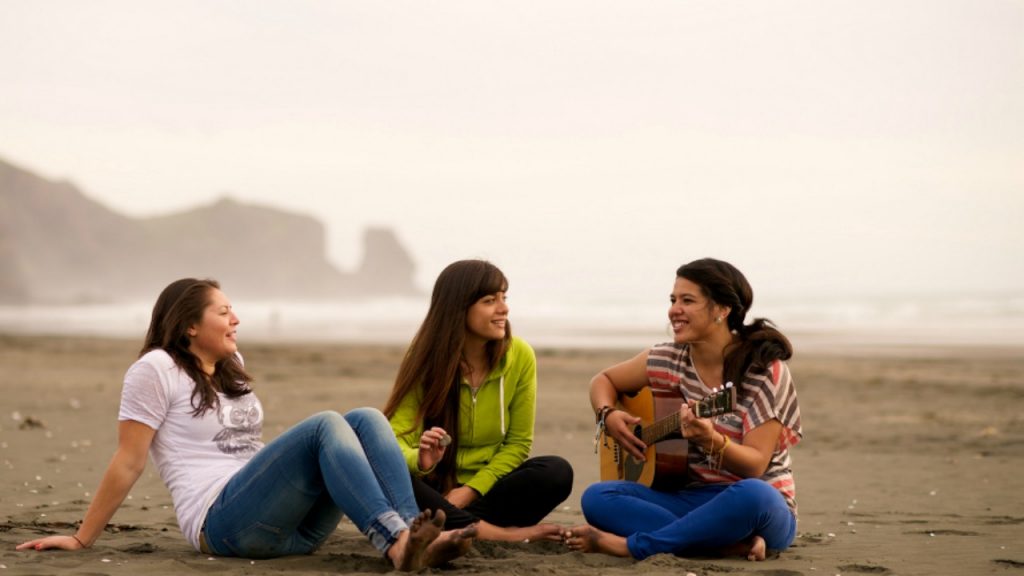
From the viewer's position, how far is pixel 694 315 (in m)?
5.43

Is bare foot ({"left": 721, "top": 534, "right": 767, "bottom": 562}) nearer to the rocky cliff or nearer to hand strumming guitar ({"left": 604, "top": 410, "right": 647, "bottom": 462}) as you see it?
hand strumming guitar ({"left": 604, "top": 410, "right": 647, "bottom": 462})

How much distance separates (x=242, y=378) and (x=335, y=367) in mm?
15172

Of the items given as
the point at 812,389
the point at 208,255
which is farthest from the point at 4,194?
the point at 812,389

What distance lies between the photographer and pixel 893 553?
5.65 m

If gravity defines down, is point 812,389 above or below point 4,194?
below

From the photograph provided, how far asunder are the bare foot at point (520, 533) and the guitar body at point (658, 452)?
1.64 feet

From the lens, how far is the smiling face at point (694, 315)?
5.43m

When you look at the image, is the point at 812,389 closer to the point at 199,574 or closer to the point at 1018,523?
the point at 1018,523

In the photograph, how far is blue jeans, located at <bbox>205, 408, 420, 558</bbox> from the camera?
4746 millimetres

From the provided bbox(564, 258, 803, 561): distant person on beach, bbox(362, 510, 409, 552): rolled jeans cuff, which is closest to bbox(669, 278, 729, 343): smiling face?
bbox(564, 258, 803, 561): distant person on beach

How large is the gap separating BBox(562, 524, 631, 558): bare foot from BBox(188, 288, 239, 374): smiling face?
1.82 meters

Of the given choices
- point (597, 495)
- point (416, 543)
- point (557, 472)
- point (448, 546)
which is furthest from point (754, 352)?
point (416, 543)

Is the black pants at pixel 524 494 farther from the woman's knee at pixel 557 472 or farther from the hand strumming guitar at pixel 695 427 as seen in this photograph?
the hand strumming guitar at pixel 695 427

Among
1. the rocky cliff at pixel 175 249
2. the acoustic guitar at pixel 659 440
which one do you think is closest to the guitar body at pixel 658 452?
the acoustic guitar at pixel 659 440
